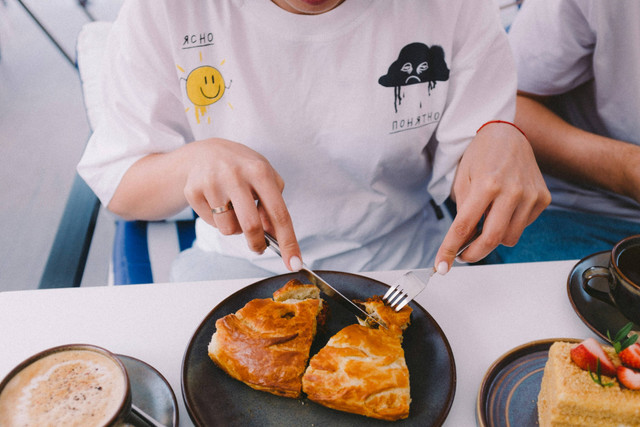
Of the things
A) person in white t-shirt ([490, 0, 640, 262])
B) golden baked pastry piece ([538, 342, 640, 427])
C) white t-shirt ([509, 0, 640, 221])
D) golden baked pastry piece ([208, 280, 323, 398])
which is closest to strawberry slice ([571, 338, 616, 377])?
golden baked pastry piece ([538, 342, 640, 427])

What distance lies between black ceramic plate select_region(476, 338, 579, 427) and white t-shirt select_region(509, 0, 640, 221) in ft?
2.81

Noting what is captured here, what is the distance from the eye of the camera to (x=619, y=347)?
72cm

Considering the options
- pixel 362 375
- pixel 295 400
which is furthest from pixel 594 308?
pixel 295 400

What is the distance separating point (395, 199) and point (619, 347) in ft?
2.30

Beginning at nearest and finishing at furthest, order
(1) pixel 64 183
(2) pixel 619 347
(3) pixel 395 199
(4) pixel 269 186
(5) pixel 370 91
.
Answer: (2) pixel 619 347 → (4) pixel 269 186 → (5) pixel 370 91 → (3) pixel 395 199 → (1) pixel 64 183

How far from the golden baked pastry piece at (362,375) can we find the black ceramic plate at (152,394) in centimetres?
21

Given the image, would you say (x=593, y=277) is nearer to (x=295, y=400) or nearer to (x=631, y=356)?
(x=631, y=356)

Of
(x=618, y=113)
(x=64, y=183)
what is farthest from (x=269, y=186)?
(x=64, y=183)

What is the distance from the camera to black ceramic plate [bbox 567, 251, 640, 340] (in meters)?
0.86

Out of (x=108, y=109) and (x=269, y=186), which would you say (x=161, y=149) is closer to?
(x=108, y=109)

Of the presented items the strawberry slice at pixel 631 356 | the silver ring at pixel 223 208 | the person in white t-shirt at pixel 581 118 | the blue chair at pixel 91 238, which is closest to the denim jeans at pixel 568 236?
the person in white t-shirt at pixel 581 118

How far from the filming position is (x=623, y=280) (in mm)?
813

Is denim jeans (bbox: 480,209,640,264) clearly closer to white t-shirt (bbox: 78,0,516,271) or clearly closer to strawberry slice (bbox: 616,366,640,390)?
white t-shirt (bbox: 78,0,516,271)

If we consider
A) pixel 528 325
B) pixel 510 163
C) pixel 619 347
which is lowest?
pixel 528 325
